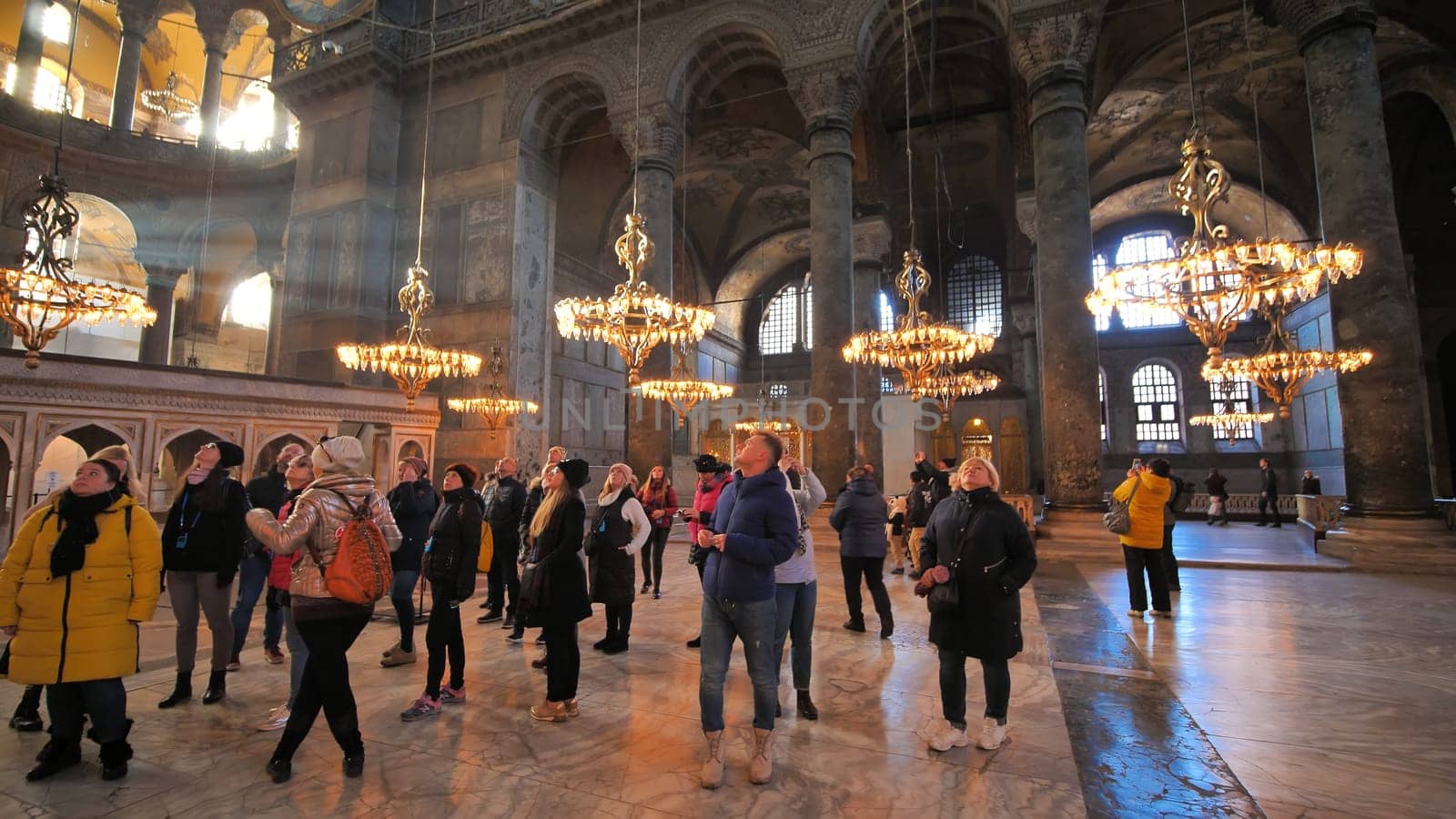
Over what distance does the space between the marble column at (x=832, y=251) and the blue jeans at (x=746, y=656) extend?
744 cm

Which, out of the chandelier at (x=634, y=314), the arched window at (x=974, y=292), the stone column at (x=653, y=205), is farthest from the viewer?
the arched window at (x=974, y=292)

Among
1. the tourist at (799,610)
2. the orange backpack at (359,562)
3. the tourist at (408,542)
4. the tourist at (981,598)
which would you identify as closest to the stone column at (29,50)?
the tourist at (408,542)

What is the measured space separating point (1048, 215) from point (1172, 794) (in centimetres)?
800

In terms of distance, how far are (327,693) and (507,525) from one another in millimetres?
2482

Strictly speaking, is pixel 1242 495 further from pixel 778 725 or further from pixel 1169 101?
pixel 778 725

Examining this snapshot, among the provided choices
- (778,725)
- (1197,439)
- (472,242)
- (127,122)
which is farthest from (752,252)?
(778,725)

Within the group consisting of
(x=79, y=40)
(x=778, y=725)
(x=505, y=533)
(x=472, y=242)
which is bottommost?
(x=778, y=725)

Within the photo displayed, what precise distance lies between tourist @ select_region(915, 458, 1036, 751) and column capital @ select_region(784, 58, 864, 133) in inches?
360

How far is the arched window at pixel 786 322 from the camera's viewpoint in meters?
25.5

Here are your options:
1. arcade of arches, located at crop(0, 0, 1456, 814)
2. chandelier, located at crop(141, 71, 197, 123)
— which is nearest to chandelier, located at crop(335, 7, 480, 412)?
arcade of arches, located at crop(0, 0, 1456, 814)

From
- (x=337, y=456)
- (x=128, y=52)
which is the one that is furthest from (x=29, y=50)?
(x=337, y=456)

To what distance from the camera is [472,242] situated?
13.4 meters

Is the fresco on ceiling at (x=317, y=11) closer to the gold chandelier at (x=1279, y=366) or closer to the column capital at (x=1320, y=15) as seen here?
the column capital at (x=1320, y=15)

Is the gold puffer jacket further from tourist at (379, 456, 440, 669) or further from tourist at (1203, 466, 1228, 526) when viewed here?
tourist at (1203, 466, 1228, 526)
